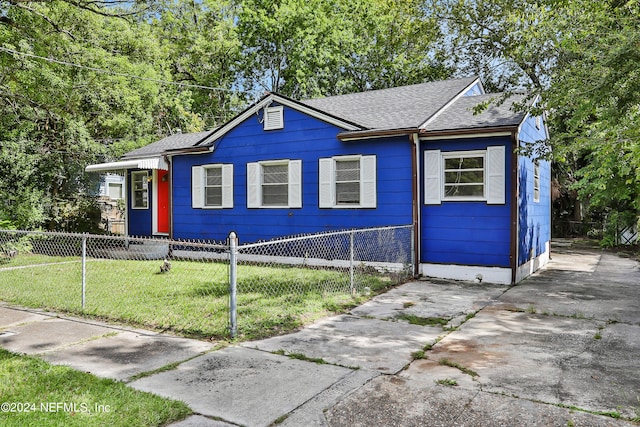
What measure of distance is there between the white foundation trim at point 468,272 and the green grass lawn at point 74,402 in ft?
22.6

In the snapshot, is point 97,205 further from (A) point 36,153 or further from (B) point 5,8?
(B) point 5,8

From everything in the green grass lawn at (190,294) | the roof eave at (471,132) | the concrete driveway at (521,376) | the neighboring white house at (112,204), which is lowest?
the concrete driveway at (521,376)

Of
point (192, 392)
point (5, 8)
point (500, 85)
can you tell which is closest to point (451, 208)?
point (192, 392)

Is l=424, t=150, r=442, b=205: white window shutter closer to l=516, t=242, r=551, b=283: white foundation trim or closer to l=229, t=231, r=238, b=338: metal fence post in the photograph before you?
l=516, t=242, r=551, b=283: white foundation trim

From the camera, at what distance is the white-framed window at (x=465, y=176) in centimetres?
855

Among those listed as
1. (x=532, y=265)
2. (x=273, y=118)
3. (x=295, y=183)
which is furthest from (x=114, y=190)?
(x=532, y=265)

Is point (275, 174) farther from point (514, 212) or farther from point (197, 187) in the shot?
point (514, 212)

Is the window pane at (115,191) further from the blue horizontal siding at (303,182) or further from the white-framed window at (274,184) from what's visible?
the white-framed window at (274,184)

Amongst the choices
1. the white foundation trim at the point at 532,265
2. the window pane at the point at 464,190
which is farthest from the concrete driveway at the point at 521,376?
the window pane at the point at 464,190

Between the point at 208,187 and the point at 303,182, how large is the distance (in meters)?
3.23

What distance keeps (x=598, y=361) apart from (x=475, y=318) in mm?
1792

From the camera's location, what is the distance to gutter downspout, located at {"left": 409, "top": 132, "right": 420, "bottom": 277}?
30.0ft

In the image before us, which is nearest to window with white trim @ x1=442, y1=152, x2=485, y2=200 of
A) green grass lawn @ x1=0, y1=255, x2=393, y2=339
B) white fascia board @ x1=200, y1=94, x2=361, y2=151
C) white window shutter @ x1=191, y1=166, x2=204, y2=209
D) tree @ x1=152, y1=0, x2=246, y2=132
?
white fascia board @ x1=200, y1=94, x2=361, y2=151

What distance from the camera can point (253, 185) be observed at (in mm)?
11344
